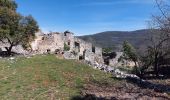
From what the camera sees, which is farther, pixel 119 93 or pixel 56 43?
pixel 56 43

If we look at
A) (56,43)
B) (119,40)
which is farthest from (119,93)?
(119,40)

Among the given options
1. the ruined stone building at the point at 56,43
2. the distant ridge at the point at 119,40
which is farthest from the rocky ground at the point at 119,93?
Answer: the ruined stone building at the point at 56,43

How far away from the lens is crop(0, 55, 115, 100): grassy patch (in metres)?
19.2

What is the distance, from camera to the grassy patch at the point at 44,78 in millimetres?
19250

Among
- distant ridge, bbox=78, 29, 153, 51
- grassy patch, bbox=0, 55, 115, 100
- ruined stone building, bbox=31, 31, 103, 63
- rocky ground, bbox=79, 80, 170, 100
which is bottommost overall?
rocky ground, bbox=79, 80, 170, 100

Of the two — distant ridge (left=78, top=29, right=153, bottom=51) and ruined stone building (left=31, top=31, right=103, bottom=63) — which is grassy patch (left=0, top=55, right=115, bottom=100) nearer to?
distant ridge (left=78, top=29, right=153, bottom=51)

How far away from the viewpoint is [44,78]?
23.6 meters

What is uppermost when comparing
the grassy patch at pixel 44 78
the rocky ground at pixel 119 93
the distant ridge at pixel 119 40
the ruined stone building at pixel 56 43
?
the distant ridge at pixel 119 40

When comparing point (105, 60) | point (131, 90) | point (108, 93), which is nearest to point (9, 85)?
point (108, 93)

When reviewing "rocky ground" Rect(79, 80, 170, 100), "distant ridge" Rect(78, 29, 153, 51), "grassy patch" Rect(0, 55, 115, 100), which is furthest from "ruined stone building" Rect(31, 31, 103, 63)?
"rocky ground" Rect(79, 80, 170, 100)

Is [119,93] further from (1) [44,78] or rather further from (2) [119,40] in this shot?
(2) [119,40]

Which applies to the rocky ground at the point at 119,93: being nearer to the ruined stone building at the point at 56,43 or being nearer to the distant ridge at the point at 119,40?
the distant ridge at the point at 119,40

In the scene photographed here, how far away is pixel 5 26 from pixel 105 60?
29.2 m

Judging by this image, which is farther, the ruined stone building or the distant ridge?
the distant ridge
